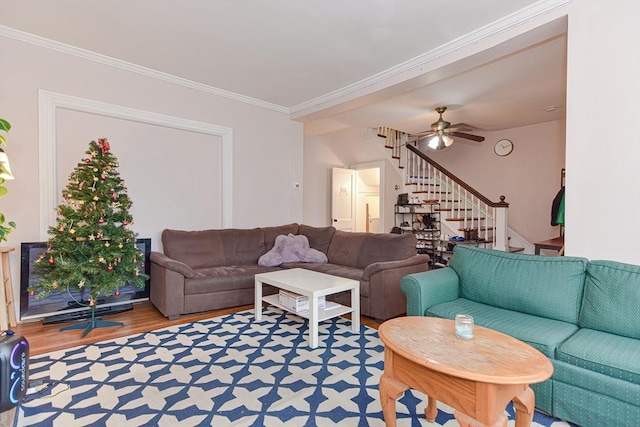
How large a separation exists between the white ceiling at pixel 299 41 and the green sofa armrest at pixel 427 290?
6.90ft

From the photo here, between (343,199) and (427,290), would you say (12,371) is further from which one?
(343,199)

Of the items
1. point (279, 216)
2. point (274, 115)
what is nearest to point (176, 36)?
point (274, 115)

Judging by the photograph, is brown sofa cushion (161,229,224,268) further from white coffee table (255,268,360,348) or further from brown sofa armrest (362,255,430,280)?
brown sofa armrest (362,255,430,280)

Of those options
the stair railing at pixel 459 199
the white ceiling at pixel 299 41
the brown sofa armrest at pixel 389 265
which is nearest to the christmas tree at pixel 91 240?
the white ceiling at pixel 299 41

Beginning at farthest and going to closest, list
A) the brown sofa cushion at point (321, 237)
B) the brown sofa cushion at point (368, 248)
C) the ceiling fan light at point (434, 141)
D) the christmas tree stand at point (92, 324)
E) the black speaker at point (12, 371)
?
the ceiling fan light at point (434, 141), the brown sofa cushion at point (321, 237), the brown sofa cushion at point (368, 248), the christmas tree stand at point (92, 324), the black speaker at point (12, 371)

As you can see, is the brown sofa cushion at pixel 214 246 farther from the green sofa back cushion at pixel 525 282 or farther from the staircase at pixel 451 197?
the staircase at pixel 451 197

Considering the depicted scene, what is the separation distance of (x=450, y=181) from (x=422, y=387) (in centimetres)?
522

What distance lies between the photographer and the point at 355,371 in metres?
2.17

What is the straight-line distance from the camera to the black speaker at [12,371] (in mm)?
1604

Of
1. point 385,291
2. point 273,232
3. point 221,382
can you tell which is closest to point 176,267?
point 221,382

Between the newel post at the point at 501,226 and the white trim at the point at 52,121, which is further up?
the white trim at the point at 52,121

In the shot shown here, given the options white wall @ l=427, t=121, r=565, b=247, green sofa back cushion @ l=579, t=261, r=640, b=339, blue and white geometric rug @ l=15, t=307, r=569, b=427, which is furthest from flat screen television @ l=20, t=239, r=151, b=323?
white wall @ l=427, t=121, r=565, b=247

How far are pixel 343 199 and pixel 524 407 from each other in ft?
18.4

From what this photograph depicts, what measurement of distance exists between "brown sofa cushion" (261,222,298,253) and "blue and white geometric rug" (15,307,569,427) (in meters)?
1.66
